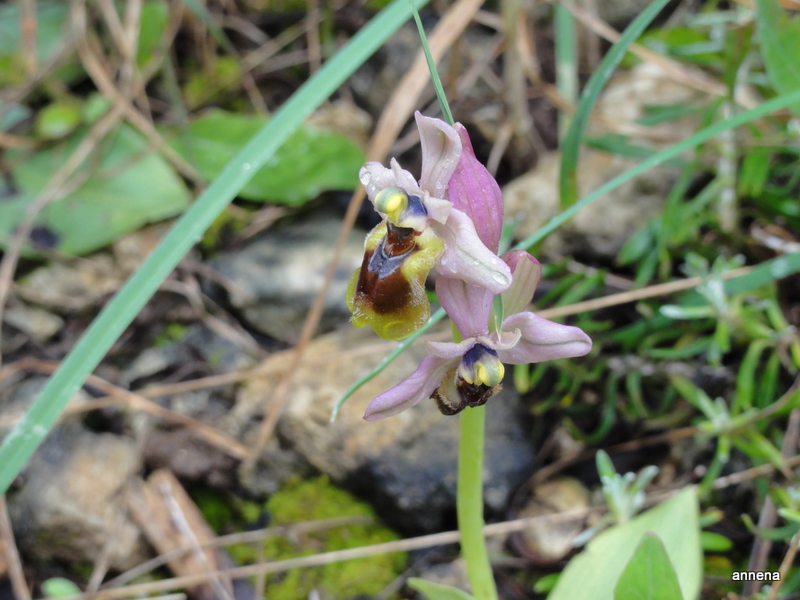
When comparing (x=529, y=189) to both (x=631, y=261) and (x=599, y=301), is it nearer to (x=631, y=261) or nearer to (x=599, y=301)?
(x=631, y=261)

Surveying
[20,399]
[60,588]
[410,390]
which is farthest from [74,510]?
[410,390]

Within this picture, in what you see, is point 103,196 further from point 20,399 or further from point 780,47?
point 780,47

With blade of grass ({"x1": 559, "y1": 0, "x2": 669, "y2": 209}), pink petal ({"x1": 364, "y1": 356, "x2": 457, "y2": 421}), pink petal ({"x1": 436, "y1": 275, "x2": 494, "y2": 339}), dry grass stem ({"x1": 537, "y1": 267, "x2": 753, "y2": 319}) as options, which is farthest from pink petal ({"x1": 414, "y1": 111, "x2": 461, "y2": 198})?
dry grass stem ({"x1": 537, "y1": 267, "x2": 753, "y2": 319})

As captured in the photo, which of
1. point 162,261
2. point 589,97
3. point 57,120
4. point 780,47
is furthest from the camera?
point 57,120

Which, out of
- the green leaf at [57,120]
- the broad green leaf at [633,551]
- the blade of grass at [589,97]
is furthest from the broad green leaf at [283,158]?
the broad green leaf at [633,551]

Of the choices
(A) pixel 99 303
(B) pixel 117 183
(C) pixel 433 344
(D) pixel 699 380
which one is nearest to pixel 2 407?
(A) pixel 99 303

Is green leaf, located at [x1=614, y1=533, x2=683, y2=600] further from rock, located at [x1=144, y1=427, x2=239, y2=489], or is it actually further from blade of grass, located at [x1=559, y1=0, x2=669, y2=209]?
rock, located at [x1=144, y1=427, x2=239, y2=489]
